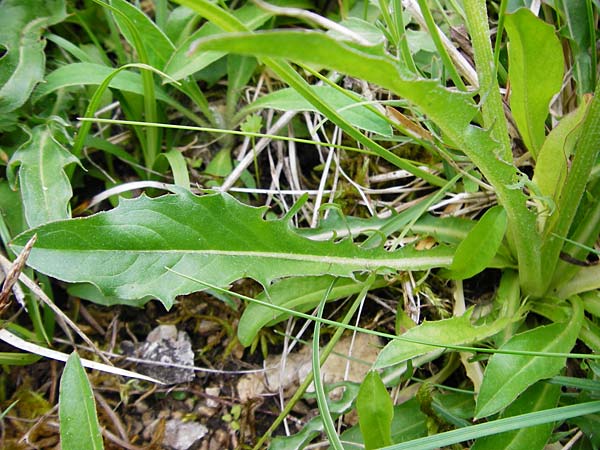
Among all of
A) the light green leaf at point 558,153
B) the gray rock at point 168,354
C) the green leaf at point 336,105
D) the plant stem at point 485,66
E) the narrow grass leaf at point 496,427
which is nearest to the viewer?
the narrow grass leaf at point 496,427

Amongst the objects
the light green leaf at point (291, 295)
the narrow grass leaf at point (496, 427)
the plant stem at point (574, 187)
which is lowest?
the light green leaf at point (291, 295)

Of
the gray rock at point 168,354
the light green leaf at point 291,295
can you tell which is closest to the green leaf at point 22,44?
the gray rock at point 168,354

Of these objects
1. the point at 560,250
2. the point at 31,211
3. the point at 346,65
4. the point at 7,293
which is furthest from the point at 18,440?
the point at 560,250

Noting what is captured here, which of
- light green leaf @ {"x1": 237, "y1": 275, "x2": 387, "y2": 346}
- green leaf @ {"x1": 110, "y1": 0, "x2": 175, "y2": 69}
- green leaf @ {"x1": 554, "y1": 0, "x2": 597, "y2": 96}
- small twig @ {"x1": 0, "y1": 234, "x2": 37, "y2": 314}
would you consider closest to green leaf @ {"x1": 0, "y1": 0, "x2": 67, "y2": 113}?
Result: green leaf @ {"x1": 110, "y1": 0, "x2": 175, "y2": 69}

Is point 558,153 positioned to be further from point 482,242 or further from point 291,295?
point 291,295

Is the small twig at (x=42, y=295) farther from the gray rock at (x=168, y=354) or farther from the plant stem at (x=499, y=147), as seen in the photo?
the plant stem at (x=499, y=147)
